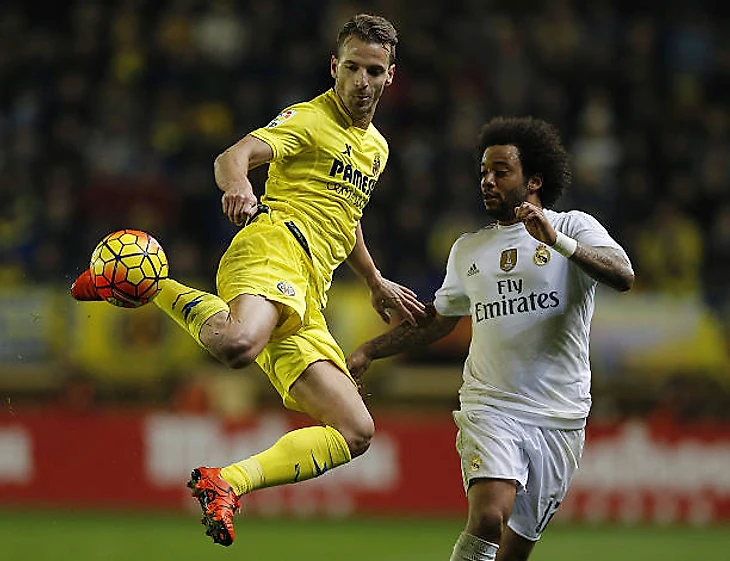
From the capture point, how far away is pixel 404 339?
6734 millimetres

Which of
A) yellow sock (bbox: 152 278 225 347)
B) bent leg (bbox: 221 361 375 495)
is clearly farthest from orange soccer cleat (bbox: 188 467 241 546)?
yellow sock (bbox: 152 278 225 347)

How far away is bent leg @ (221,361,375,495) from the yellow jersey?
20.8 inches

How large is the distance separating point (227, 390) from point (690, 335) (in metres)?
4.35

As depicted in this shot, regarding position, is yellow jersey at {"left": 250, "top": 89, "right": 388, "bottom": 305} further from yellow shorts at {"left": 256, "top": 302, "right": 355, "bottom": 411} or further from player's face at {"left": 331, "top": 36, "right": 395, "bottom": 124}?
yellow shorts at {"left": 256, "top": 302, "right": 355, "bottom": 411}

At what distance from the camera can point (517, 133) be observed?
6.39m

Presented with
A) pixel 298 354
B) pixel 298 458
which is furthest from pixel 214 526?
pixel 298 354

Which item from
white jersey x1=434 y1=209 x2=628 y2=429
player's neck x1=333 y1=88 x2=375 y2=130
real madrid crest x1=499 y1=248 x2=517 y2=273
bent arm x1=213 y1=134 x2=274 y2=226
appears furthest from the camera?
player's neck x1=333 y1=88 x2=375 y2=130

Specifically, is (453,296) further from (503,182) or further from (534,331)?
(503,182)

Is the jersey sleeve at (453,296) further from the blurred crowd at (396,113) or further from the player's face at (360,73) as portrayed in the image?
the blurred crowd at (396,113)

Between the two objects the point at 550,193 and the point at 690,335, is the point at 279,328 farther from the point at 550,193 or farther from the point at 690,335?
the point at 690,335

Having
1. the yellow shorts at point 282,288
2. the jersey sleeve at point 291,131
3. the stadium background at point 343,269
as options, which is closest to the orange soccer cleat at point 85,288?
the yellow shorts at point 282,288

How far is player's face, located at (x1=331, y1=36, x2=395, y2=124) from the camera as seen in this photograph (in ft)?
20.5

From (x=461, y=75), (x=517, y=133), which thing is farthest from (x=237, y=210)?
(x=461, y=75)

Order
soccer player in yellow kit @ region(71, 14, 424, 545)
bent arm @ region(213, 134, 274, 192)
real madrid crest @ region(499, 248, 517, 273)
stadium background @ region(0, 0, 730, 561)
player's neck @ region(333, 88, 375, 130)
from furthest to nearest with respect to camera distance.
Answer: stadium background @ region(0, 0, 730, 561) < player's neck @ region(333, 88, 375, 130) < real madrid crest @ region(499, 248, 517, 273) < soccer player in yellow kit @ region(71, 14, 424, 545) < bent arm @ region(213, 134, 274, 192)
